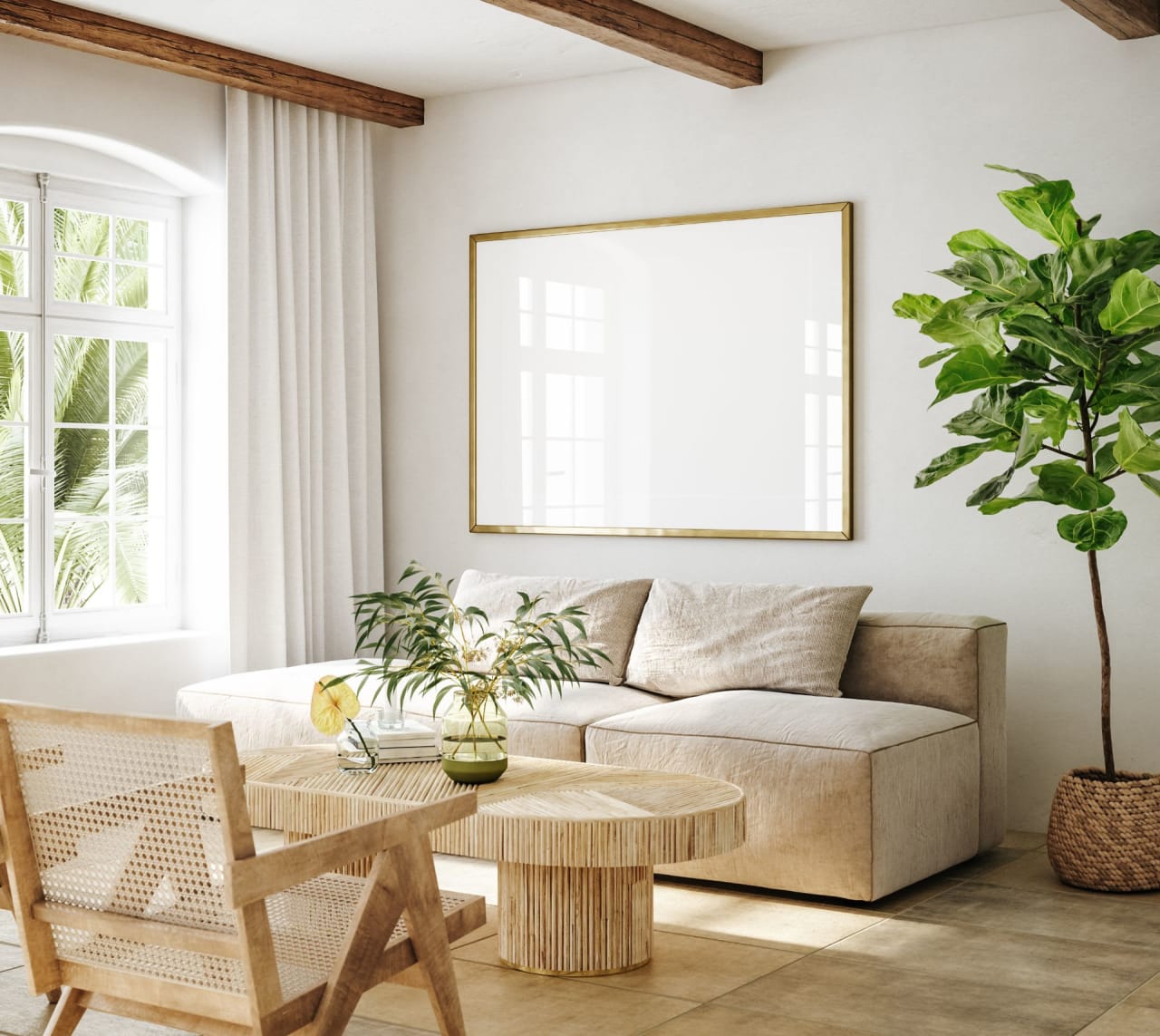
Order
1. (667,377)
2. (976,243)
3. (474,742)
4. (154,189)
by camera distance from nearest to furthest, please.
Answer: (474,742)
(976,243)
(667,377)
(154,189)

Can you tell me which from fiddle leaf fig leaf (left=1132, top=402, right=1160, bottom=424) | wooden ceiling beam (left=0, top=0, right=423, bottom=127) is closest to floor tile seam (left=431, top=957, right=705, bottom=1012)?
fiddle leaf fig leaf (left=1132, top=402, right=1160, bottom=424)

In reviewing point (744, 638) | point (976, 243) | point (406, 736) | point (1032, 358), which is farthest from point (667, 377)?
point (406, 736)

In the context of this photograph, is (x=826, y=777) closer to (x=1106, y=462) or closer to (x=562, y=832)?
(x=562, y=832)

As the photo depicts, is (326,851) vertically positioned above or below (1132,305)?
below

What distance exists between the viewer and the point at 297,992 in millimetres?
2354

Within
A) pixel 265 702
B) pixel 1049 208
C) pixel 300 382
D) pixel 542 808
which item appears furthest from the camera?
pixel 300 382

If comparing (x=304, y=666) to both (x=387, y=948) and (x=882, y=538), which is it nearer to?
(x=882, y=538)

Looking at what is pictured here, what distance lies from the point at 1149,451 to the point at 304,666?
296 centimetres

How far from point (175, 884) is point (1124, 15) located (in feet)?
12.0

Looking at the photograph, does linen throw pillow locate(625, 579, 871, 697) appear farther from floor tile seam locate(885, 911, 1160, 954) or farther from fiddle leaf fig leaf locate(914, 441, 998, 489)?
floor tile seam locate(885, 911, 1160, 954)

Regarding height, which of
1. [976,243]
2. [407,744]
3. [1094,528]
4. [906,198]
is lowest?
[407,744]

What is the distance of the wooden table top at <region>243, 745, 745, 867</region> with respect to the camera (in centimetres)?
317

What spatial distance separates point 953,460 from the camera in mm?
4340

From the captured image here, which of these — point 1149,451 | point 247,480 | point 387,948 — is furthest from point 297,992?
point 247,480
